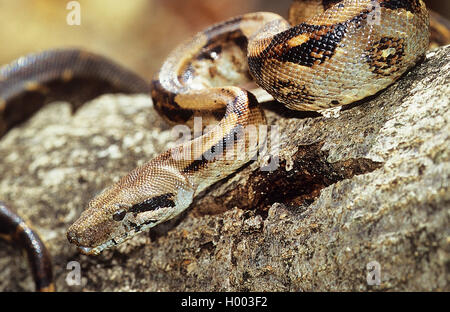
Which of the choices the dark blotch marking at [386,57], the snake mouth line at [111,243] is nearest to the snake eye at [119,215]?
the snake mouth line at [111,243]

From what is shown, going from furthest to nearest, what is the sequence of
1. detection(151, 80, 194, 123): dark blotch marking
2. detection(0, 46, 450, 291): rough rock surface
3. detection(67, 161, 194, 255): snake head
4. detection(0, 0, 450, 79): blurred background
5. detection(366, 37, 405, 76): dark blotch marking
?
detection(0, 0, 450, 79): blurred background, detection(151, 80, 194, 123): dark blotch marking, detection(67, 161, 194, 255): snake head, detection(366, 37, 405, 76): dark blotch marking, detection(0, 46, 450, 291): rough rock surface

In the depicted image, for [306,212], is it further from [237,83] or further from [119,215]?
[237,83]

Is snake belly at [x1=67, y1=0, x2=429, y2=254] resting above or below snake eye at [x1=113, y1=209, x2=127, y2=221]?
above

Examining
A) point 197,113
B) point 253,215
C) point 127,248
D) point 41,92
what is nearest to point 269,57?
point 197,113

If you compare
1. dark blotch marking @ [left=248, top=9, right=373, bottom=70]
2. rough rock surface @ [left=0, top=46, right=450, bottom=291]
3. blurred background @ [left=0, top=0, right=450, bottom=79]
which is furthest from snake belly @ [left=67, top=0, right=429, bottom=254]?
blurred background @ [left=0, top=0, right=450, bottom=79]

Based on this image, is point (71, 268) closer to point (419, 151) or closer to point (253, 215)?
point (253, 215)

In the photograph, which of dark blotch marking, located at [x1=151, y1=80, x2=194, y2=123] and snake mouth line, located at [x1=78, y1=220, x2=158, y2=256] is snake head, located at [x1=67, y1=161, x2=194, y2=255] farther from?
dark blotch marking, located at [x1=151, y1=80, x2=194, y2=123]

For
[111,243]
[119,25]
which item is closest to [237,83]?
[111,243]
